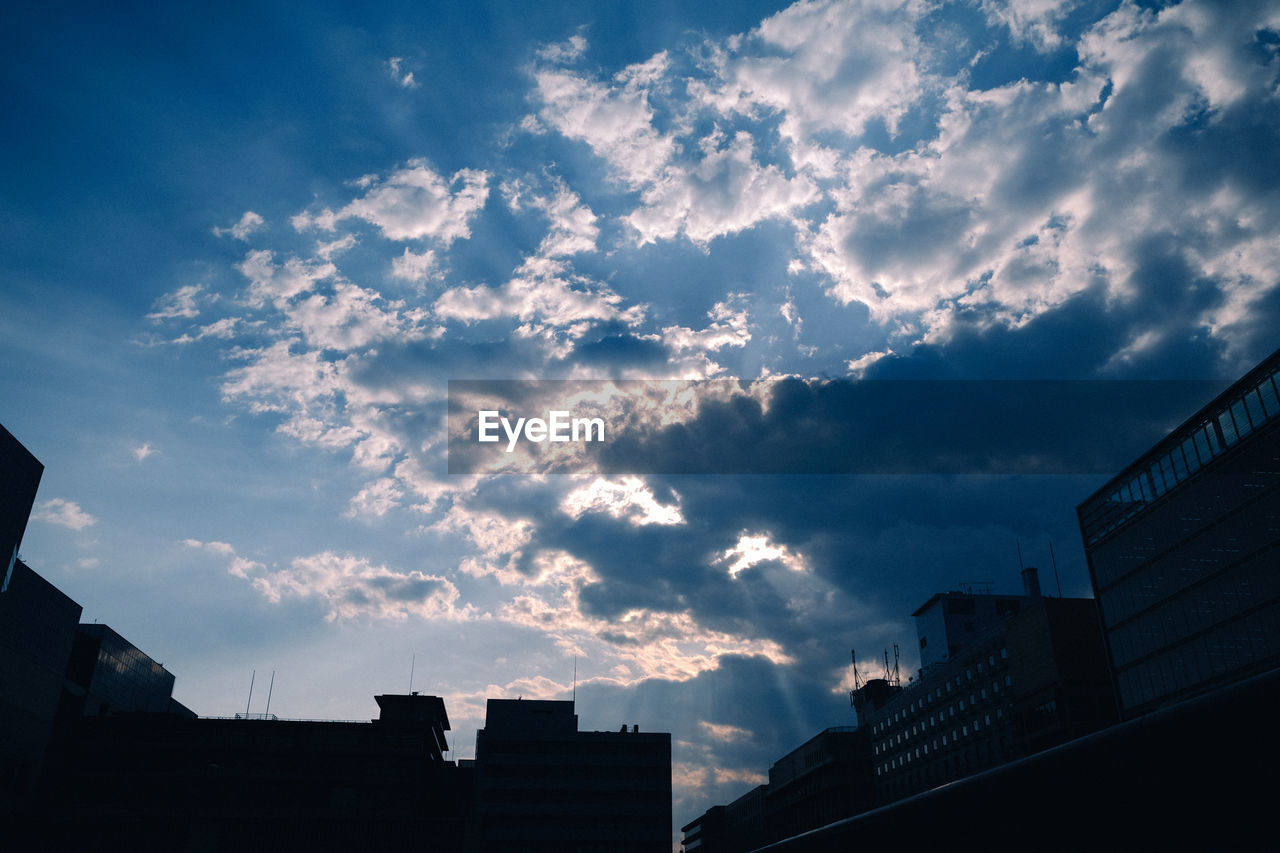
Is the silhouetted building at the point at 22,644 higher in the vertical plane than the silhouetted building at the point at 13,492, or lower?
lower

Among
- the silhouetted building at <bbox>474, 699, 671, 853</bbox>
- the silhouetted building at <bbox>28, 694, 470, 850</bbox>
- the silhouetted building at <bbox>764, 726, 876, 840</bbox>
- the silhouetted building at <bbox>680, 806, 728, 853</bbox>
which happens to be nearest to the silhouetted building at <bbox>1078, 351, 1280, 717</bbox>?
the silhouetted building at <bbox>474, 699, 671, 853</bbox>

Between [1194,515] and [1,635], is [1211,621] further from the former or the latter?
[1,635]

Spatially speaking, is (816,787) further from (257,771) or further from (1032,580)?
(257,771)

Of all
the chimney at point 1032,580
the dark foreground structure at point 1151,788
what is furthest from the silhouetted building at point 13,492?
the chimney at point 1032,580

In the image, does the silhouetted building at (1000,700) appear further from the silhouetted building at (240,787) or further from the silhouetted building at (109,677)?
the silhouetted building at (109,677)

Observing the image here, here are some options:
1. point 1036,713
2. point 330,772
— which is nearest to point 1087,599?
point 1036,713

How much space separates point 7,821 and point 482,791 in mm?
40910

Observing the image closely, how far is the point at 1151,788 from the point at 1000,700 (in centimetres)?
9115

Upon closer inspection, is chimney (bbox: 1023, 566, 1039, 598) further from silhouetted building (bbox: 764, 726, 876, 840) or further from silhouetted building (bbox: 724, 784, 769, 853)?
silhouetted building (bbox: 724, 784, 769, 853)

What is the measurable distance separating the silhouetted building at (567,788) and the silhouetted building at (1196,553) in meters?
49.1

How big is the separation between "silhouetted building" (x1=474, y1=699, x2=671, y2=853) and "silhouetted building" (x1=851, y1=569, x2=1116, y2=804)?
32.0 meters

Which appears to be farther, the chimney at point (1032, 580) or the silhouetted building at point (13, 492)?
the chimney at point (1032, 580)

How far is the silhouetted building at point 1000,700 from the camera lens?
234 feet

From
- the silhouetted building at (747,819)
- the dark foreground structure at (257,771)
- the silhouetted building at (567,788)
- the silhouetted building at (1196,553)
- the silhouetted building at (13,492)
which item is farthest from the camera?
the silhouetted building at (747,819)
